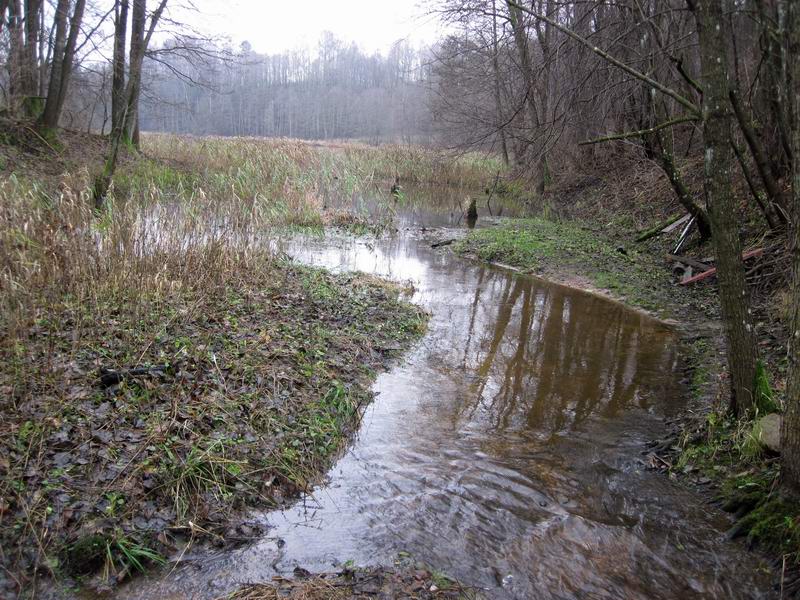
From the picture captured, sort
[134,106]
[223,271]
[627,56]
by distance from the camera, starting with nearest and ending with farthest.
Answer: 1. [223,271]
2. [627,56]
3. [134,106]

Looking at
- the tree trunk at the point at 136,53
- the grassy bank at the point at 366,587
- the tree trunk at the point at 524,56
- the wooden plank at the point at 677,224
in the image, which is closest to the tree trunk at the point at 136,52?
the tree trunk at the point at 136,53

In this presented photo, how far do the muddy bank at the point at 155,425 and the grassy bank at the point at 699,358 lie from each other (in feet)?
9.34

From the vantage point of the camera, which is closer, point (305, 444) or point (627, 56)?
point (305, 444)

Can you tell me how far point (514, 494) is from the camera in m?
4.14

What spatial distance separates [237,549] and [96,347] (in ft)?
7.67

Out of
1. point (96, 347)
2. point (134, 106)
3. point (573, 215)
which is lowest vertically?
point (96, 347)

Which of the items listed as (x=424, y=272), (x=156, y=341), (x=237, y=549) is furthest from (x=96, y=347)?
(x=424, y=272)

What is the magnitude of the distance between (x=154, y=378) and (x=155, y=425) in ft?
2.13

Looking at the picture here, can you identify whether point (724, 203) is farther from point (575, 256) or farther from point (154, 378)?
Answer: point (575, 256)

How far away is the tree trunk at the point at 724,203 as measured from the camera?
13.3ft

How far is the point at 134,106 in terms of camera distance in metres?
15.4

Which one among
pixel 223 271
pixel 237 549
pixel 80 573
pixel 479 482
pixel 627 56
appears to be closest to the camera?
pixel 80 573

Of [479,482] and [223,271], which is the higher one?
[223,271]

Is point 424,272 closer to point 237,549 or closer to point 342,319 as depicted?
point 342,319
